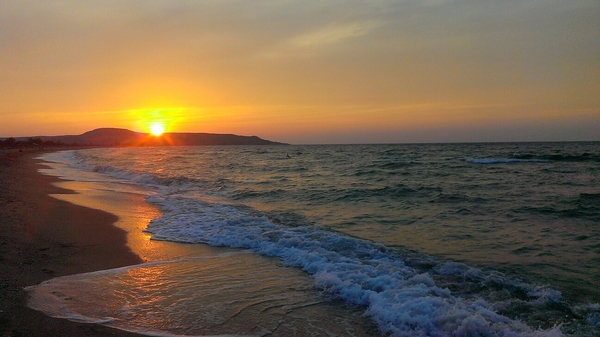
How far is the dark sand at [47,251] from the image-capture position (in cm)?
457

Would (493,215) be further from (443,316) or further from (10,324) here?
(10,324)

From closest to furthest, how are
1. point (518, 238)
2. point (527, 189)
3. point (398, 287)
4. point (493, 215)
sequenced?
1. point (398, 287)
2. point (518, 238)
3. point (493, 215)
4. point (527, 189)

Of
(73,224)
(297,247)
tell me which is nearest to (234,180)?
(73,224)

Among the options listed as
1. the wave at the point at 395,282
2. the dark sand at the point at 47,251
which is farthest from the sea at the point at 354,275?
the dark sand at the point at 47,251

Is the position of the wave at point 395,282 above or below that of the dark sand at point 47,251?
below

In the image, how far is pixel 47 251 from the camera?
7.61 m

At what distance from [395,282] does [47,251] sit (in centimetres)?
622

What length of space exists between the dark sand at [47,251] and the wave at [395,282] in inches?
62.1

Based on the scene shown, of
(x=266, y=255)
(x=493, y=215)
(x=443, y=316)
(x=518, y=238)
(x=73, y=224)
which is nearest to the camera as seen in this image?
(x=443, y=316)

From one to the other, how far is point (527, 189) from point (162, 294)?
1630cm

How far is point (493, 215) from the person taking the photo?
1190 centimetres

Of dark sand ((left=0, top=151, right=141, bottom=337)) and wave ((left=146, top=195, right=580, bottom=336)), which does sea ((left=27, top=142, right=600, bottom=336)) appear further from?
dark sand ((left=0, top=151, right=141, bottom=337))

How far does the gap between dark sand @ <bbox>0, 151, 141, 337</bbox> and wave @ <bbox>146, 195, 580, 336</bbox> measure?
158 cm

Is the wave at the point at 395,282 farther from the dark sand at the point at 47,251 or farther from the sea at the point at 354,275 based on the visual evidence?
the dark sand at the point at 47,251
